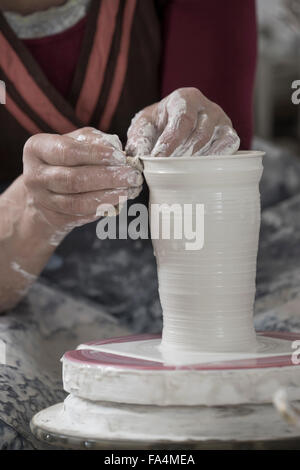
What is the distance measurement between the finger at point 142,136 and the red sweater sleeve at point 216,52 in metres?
0.51

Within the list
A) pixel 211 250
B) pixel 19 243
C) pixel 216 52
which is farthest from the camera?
pixel 216 52

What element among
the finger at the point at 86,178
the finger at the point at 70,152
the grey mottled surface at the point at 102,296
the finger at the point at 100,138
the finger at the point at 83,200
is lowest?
the grey mottled surface at the point at 102,296

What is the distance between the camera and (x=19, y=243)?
4.79 ft

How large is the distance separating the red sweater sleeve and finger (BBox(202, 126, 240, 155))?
538 millimetres

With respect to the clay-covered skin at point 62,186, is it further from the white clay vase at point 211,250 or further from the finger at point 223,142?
the finger at point 223,142

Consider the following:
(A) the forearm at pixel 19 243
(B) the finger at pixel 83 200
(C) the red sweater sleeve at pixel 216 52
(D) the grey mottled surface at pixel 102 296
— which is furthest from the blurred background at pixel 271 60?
(B) the finger at pixel 83 200

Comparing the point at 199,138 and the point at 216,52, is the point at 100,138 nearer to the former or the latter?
the point at 199,138

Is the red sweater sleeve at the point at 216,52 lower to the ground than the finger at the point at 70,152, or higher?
higher

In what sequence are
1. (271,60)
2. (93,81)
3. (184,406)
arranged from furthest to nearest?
(271,60)
(93,81)
(184,406)

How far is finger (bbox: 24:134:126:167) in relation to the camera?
1094mm

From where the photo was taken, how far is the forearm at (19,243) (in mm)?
1397

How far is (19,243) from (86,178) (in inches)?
15.4

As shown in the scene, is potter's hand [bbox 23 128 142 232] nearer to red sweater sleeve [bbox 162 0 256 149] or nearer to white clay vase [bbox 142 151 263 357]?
white clay vase [bbox 142 151 263 357]

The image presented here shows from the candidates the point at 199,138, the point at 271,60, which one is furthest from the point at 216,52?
the point at 271,60
